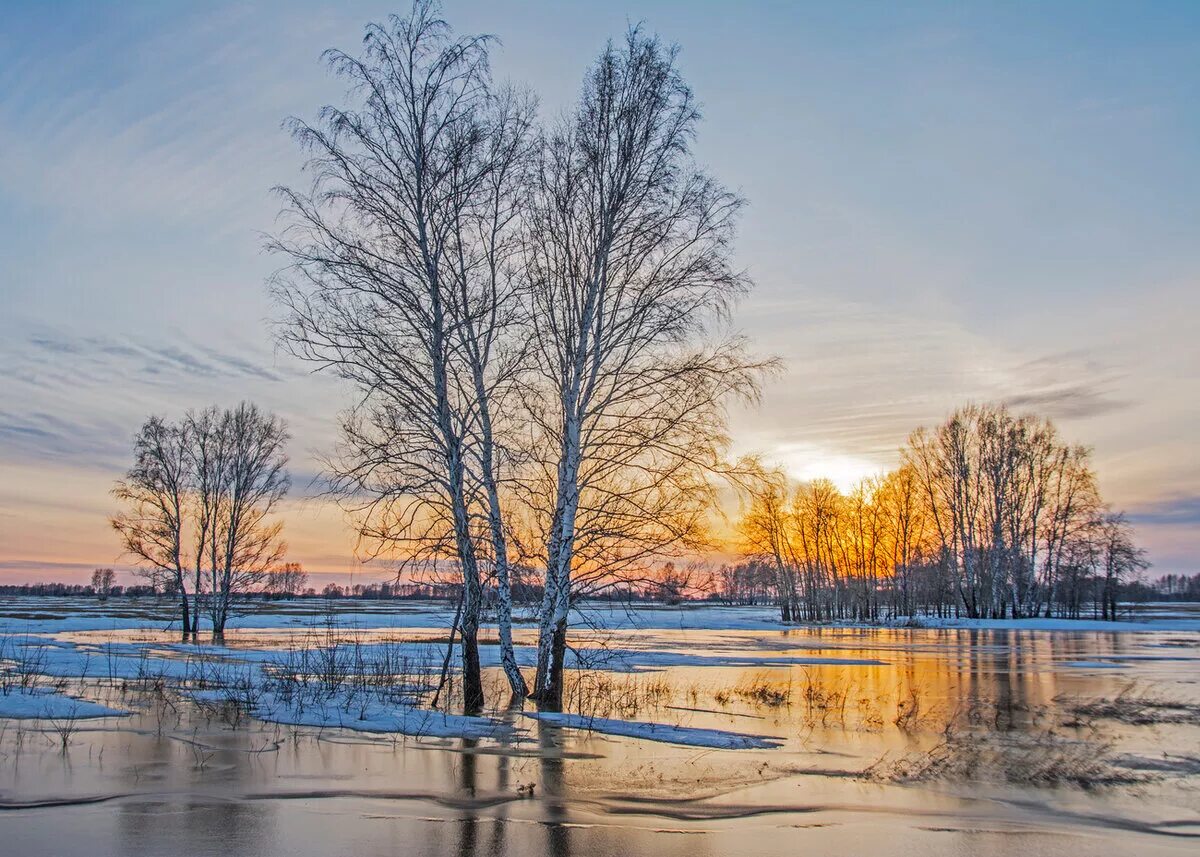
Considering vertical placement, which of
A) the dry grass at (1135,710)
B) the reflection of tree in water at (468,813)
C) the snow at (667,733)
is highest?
the reflection of tree in water at (468,813)

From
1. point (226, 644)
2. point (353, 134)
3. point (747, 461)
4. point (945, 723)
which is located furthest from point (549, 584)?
point (226, 644)

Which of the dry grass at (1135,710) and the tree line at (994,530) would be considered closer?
the dry grass at (1135,710)

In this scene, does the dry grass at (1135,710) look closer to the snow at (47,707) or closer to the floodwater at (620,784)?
the floodwater at (620,784)

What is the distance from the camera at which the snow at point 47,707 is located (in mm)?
10859

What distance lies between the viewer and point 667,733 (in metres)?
11.0

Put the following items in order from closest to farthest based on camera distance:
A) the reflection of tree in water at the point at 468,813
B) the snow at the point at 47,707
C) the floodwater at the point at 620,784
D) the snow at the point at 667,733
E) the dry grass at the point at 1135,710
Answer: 1. the reflection of tree in water at the point at 468,813
2. the floodwater at the point at 620,784
3. the snow at the point at 667,733
4. the snow at the point at 47,707
5. the dry grass at the point at 1135,710

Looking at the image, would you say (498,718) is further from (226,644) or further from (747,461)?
(226,644)

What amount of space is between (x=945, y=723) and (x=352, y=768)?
9.03 m

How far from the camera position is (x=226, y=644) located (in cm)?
3030

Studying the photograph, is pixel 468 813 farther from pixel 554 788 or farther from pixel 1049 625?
pixel 1049 625

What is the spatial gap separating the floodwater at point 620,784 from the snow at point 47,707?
1.22 ft

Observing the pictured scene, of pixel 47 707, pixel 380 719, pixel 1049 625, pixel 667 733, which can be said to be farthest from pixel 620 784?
pixel 1049 625

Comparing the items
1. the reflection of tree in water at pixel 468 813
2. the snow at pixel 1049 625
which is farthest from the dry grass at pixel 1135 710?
the snow at pixel 1049 625

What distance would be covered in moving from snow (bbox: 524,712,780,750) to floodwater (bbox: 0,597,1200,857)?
0.90ft
